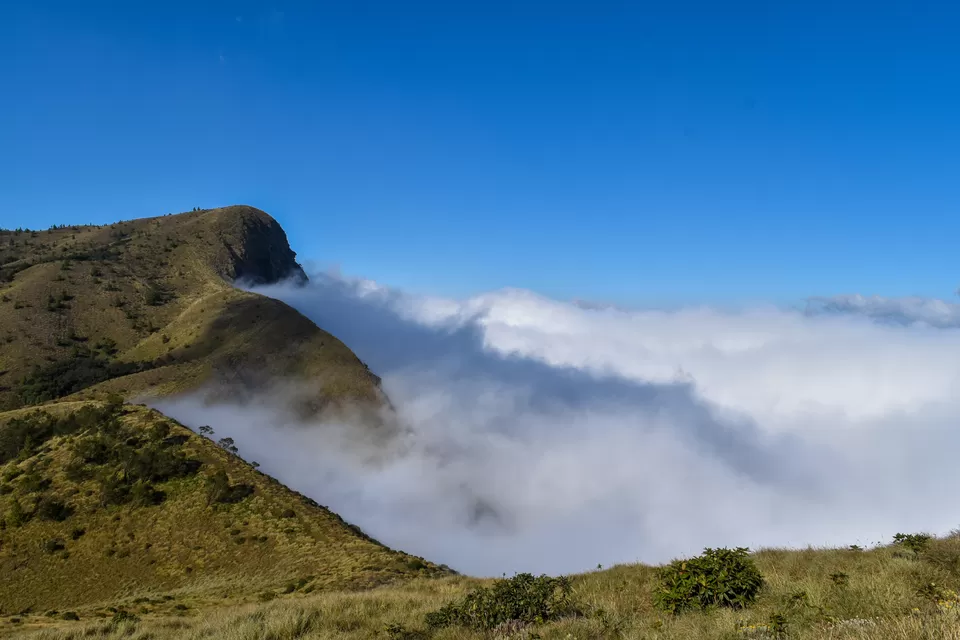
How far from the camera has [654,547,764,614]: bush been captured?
11352 mm

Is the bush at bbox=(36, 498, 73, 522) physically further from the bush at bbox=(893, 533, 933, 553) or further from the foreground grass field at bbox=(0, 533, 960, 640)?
the bush at bbox=(893, 533, 933, 553)

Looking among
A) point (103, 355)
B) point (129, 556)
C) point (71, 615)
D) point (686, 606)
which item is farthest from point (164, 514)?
point (103, 355)

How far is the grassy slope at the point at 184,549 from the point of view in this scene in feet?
108

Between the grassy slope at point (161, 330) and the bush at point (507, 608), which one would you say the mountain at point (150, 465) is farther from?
the bush at point (507, 608)

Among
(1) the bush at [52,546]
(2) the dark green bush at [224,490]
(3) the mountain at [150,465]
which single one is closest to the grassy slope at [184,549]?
(3) the mountain at [150,465]

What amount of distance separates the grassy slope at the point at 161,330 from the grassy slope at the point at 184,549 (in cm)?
4847

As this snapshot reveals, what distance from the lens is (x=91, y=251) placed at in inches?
6019

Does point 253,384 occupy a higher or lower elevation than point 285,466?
higher

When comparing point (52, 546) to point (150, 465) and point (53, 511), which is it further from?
point (150, 465)

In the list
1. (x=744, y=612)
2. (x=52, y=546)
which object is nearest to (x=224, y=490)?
(x=52, y=546)

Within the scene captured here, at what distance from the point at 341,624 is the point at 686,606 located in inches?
344

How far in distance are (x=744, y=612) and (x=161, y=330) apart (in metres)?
131

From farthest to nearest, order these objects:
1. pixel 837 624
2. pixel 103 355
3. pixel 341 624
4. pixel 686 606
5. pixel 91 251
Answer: pixel 91 251 < pixel 103 355 < pixel 341 624 < pixel 686 606 < pixel 837 624

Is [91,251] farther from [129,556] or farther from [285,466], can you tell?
[129,556]
